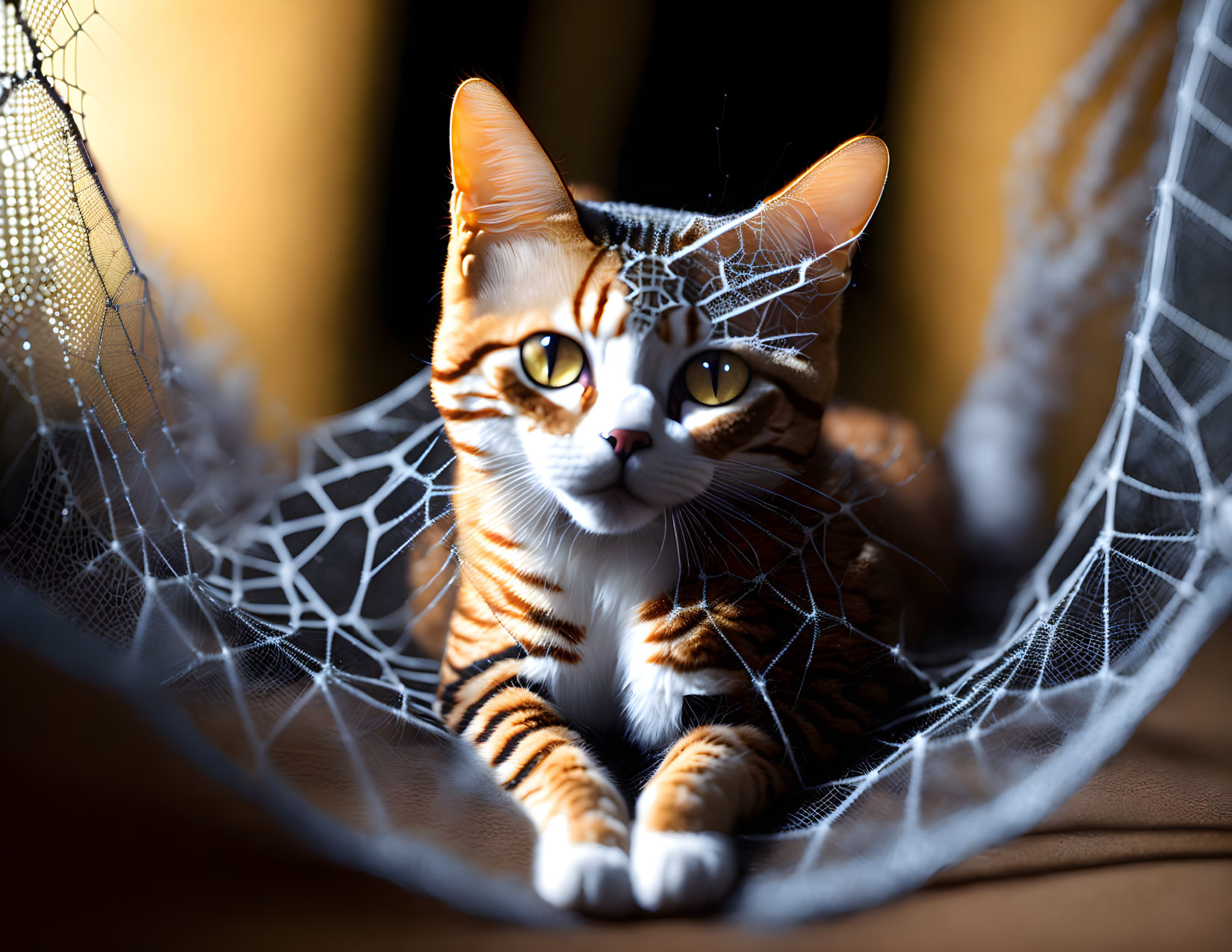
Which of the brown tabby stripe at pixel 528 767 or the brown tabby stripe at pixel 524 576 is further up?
the brown tabby stripe at pixel 524 576

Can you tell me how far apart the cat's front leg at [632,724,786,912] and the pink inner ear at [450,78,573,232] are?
0.38 metres

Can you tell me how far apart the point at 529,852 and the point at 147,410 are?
48 centimetres

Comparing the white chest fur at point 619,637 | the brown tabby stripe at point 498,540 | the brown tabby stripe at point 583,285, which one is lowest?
the white chest fur at point 619,637

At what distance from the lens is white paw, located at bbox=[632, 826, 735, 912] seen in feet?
1.56

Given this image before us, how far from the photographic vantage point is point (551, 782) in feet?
1.84

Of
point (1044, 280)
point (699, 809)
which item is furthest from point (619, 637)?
point (1044, 280)

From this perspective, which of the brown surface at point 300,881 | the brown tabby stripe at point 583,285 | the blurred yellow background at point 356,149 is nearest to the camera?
the brown surface at point 300,881

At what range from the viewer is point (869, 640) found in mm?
690

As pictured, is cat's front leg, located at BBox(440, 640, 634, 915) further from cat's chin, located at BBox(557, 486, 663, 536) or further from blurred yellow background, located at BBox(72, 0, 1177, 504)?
blurred yellow background, located at BBox(72, 0, 1177, 504)

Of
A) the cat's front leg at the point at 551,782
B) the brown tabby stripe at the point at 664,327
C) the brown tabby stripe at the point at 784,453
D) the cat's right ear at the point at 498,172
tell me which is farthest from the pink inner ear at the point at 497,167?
the cat's front leg at the point at 551,782

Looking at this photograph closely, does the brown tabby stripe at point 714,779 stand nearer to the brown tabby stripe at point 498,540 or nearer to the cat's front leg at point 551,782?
the cat's front leg at point 551,782

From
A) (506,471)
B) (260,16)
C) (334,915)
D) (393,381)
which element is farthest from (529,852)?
(260,16)

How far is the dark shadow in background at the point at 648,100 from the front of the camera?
623mm

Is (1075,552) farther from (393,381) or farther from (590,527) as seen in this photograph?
(393,381)
